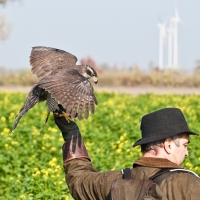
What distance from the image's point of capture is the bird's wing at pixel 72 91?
459 cm

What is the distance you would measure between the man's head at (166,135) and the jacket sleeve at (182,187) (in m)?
0.21

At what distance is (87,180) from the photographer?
4035mm

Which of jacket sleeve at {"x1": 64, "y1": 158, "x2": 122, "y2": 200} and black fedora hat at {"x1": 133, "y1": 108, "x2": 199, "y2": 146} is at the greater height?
black fedora hat at {"x1": 133, "y1": 108, "x2": 199, "y2": 146}

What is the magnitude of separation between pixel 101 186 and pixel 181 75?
35169 mm

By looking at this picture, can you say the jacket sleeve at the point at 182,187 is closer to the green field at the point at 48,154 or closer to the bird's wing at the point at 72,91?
the bird's wing at the point at 72,91

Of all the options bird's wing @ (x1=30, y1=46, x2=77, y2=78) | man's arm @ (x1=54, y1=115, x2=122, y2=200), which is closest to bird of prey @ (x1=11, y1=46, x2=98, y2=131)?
bird's wing @ (x1=30, y1=46, x2=77, y2=78)

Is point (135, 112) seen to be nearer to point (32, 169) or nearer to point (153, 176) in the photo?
point (32, 169)

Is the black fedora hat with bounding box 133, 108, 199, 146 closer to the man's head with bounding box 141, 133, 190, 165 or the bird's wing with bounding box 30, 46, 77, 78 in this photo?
the man's head with bounding box 141, 133, 190, 165

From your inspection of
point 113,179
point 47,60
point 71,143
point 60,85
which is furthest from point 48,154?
point 113,179

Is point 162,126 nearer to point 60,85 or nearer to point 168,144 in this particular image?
point 168,144

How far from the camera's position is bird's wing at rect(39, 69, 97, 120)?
4591 mm

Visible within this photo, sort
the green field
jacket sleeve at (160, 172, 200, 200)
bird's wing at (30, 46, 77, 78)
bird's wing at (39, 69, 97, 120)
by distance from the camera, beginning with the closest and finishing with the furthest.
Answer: jacket sleeve at (160, 172, 200, 200) → bird's wing at (39, 69, 97, 120) → bird's wing at (30, 46, 77, 78) → the green field

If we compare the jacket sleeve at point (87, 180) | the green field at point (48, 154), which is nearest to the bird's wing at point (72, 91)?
the jacket sleeve at point (87, 180)

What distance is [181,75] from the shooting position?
38781 mm
